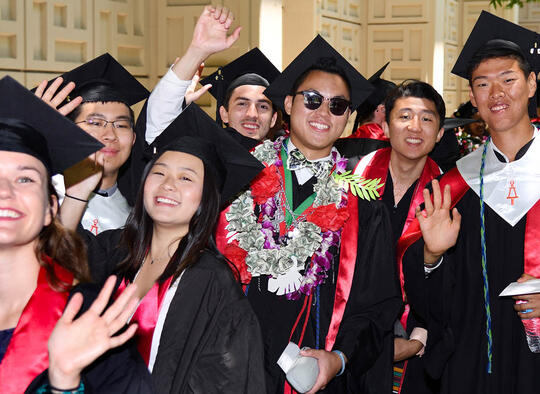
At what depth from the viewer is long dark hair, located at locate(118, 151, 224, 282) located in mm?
2839

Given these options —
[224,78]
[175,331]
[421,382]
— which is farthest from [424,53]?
[175,331]

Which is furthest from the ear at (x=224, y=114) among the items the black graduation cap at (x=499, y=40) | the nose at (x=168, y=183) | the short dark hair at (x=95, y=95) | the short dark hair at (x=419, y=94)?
the nose at (x=168, y=183)

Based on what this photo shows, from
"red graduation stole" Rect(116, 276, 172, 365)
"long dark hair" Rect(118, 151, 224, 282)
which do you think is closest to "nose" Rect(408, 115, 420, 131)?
"long dark hair" Rect(118, 151, 224, 282)

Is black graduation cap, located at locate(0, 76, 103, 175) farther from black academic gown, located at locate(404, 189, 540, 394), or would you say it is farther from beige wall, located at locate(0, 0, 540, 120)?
beige wall, located at locate(0, 0, 540, 120)

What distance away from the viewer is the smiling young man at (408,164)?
430cm

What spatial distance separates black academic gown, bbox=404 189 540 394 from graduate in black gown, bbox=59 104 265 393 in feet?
3.99

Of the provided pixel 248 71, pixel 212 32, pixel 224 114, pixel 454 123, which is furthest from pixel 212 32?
pixel 454 123

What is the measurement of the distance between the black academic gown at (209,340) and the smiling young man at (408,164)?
170 centimetres

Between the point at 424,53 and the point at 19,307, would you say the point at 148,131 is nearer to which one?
the point at 19,307

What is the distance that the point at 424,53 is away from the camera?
40.4ft

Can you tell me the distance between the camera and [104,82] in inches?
153

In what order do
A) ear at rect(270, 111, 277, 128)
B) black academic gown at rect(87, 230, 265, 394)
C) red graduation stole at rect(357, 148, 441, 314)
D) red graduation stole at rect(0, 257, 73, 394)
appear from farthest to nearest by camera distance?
ear at rect(270, 111, 277, 128) → red graduation stole at rect(357, 148, 441, 314) → black academic gown at rect(87, 230, 265, 394) → red graduation stole at rect(0, 257, 73, 394)

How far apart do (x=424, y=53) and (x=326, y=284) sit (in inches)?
382

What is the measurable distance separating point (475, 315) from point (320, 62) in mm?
1428
